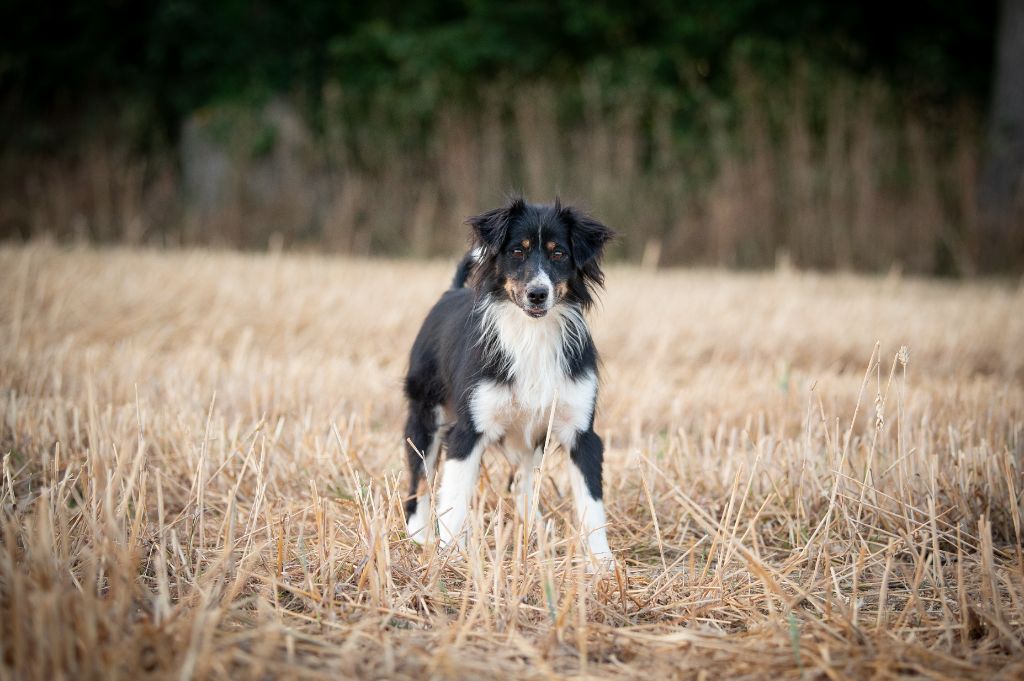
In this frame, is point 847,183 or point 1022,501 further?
point 847,183

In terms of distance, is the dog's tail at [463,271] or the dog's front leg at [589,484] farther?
the dog's tail at [463,271]

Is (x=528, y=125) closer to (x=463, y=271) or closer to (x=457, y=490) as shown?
(x=463, y=271)

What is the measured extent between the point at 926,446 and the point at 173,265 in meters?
7.59

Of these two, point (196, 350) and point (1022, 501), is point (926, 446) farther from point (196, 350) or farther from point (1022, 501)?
point (196, 350)

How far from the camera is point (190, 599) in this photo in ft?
7.86

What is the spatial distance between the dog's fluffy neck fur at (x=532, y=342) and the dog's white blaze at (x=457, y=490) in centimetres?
30

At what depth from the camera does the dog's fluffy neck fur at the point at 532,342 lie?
3465 millimetres

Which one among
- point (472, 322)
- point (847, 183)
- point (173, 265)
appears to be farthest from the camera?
point (847, 183)

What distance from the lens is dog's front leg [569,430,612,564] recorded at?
Answer: 3209 millimetres

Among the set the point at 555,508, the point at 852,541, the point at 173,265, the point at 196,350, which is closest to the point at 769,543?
the point at 852,541

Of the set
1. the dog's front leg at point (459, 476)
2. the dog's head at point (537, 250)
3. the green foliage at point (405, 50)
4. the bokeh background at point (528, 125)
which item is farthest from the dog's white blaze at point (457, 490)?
the green foliage at point (405, 50)

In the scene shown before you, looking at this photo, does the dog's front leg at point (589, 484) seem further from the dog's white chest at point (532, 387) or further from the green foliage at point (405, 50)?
the green foliage at point (405, 50)

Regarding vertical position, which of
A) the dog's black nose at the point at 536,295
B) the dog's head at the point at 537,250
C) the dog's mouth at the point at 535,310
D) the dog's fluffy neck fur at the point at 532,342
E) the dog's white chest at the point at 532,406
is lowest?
the dog's white chest at the point at 532,406

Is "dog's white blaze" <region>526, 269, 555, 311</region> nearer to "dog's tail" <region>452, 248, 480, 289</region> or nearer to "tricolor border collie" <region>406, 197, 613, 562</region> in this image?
"tricolor border collie" <region>406, 197, 613, 562</region>
